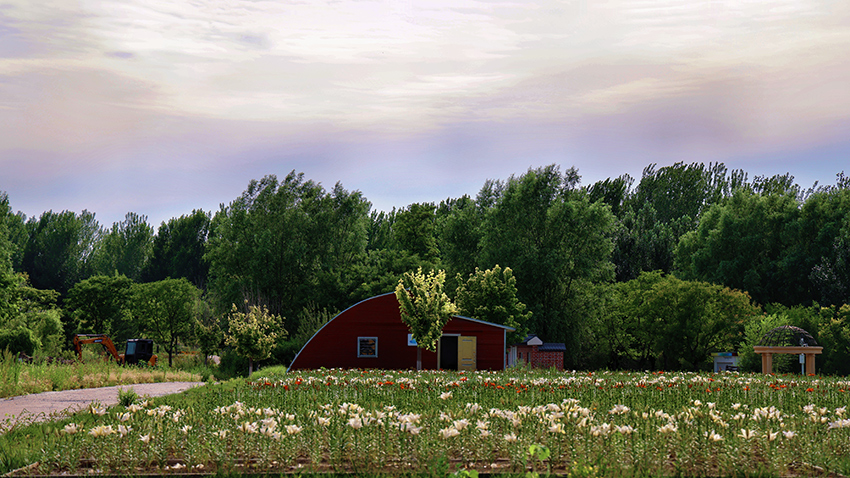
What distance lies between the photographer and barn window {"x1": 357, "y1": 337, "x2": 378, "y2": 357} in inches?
1284

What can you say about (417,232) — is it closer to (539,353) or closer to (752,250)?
(539,353)

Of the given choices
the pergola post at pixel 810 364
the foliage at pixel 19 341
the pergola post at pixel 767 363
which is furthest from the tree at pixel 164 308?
the pergola post at pixel 810 364

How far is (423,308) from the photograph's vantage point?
28.5m

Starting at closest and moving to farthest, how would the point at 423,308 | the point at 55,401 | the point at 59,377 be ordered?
the point at 55,401
the point at 59,377
the point at 423,308

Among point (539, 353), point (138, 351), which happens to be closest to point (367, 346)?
point (539, 353)

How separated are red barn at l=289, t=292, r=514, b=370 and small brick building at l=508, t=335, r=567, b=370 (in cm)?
558

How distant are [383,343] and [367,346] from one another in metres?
0.78

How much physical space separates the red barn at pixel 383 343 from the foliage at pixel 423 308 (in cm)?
367

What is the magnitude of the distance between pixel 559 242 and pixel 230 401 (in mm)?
37799

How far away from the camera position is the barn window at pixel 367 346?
3262 centimetres

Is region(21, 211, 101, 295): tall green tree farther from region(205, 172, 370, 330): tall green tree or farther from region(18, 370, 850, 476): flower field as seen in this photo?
region(18, 370, 850, 476): flower field

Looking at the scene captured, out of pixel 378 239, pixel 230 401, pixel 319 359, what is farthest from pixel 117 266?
pixel 230 401

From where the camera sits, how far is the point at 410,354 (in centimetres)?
3256

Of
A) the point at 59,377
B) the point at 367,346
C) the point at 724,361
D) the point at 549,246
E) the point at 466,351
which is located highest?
the point at 549,246
